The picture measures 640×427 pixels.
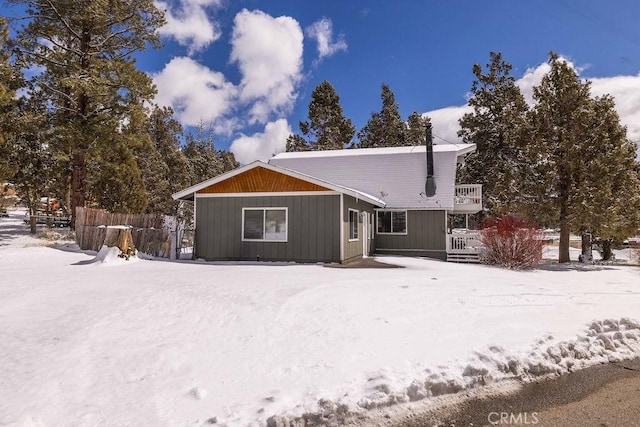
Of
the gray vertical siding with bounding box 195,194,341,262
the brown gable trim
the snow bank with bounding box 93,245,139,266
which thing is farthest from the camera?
the brown gable trim

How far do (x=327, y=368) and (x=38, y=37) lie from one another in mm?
21858

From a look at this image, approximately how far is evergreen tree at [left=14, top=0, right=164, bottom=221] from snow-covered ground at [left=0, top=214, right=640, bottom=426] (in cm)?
1158

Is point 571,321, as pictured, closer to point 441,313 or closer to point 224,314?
point 441,313

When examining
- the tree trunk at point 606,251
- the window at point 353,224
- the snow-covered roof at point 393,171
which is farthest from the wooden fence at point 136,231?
the tree trunk at point 606,251

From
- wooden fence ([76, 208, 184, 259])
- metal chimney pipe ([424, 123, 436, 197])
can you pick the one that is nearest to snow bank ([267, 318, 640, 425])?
wooden fence ([76, 208, 184, 259])

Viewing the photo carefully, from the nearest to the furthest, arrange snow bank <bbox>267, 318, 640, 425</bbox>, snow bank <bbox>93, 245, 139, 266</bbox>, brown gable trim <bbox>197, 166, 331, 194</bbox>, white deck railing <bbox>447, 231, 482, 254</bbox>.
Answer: snow bank <bbox>267, 318, 640, 425</bbox>, snow bank <bbox>93, 245, 139, 266</bbox>, brown gable trim <bbox>197, 166, 331, 194</bbox>, white deck railing <bbox>447, 231, 482, 254</bbox>

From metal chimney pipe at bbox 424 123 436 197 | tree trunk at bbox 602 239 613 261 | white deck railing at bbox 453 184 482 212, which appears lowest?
tree trunk at bbox 602 239 613 261

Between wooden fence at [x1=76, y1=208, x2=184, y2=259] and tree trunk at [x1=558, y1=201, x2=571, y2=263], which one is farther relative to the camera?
tree trunk at [x1=558, y1=201, x2=571, y2=263]

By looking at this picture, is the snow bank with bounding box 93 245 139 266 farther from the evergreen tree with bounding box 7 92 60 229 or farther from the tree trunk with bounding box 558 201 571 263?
the tree trunk with bounding box 558 201 571 263

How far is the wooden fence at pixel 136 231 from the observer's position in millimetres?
15188

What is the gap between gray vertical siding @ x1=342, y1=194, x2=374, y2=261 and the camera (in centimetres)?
1437

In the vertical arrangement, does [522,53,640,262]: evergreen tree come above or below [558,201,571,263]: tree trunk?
above

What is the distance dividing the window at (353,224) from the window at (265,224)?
99.6 inches

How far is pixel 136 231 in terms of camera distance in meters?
15.3
